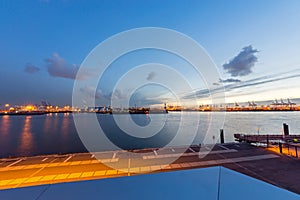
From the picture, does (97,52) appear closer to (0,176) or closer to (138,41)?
(138,41)

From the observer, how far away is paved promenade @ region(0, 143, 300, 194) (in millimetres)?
5262

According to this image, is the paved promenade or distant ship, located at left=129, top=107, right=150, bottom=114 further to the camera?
distant ship, located at left=129, top=107, right=150, bottom=114

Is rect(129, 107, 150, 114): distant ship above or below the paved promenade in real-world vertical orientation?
above

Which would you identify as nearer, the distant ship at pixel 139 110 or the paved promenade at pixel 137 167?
the paved promenade at pixel 137 167

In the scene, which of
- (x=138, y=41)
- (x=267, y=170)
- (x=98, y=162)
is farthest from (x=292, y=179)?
(x=138, y=41)

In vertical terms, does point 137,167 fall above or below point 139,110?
below

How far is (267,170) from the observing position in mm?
5738

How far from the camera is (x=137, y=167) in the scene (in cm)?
638

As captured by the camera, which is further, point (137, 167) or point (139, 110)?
point (139, 110)

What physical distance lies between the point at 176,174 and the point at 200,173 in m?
0.25

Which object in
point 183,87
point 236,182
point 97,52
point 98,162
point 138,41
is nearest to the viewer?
point 236,182

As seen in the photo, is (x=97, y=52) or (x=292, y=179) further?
(x=97, y=52)

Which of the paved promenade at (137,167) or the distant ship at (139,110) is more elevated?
the distant ship at (139,110)

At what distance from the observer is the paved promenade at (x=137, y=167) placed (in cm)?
526
